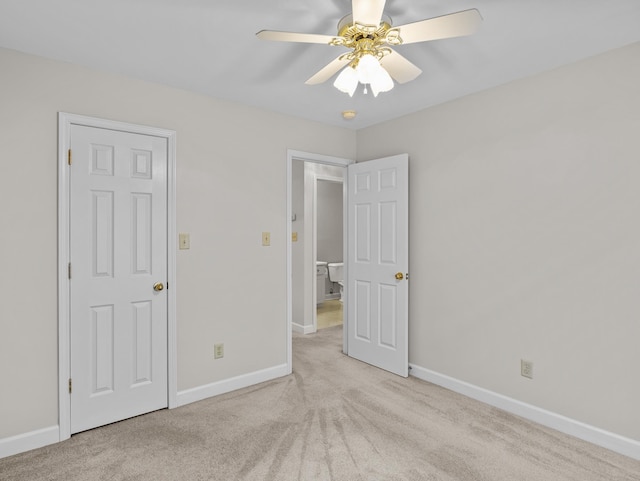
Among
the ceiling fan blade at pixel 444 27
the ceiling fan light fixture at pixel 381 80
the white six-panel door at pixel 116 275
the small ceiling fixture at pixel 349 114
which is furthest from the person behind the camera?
the small ceiling fixture at pixel 349 114

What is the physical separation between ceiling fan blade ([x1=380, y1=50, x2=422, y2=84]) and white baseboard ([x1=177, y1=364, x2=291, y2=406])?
8.48ft

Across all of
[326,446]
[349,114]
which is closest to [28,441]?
[326,446]

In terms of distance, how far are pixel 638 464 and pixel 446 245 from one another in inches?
70.1

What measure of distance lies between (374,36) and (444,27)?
1.01 ft

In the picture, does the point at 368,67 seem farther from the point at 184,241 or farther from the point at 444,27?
the point at 184,241

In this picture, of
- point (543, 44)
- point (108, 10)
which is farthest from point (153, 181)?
point (543, 44)

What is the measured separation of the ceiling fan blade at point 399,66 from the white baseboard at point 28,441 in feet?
9.59

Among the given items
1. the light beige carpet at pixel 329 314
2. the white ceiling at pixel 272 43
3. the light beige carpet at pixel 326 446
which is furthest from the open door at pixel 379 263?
the light beige carpet at pixel 329 314

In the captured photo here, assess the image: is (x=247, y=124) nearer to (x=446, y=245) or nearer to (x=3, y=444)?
(x=446, y=245)

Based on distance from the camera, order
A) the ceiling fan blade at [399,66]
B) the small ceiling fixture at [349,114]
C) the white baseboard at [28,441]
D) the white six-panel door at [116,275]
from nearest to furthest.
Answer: the ceiling fan blade at [399,66] < the white baseboard at [28,441] < the white six-panel door at [116,275] < the small ceiling fixture at [349,114]

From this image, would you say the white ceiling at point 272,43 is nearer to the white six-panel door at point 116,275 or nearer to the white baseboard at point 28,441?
the white six-panel door at point 116,275

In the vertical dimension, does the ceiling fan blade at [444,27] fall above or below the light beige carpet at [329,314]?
above

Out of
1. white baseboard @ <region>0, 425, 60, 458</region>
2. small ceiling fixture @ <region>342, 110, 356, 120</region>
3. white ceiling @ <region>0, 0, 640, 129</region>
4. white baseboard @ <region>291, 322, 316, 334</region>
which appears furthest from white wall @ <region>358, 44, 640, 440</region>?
white baseboard @ <region>0, 425, 60, 458</region>

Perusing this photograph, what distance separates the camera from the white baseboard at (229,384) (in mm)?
2901
